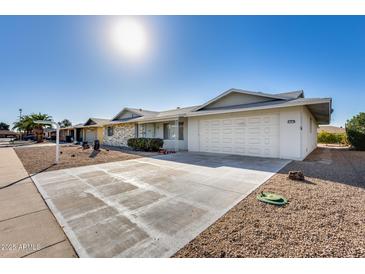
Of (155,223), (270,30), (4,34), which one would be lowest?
(155,223)

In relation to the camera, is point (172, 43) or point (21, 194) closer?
point (21, 194)

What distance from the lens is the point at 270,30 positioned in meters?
7.81

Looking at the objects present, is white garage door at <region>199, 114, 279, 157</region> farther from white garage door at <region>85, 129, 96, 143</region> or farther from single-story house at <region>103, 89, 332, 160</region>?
white garage door at <region>85, 129, 96, 143</region>

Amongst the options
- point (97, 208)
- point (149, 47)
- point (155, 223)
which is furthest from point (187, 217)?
point (149, 47)

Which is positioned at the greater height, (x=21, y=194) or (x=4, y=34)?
(x=4, y=34)

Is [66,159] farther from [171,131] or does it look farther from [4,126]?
[4,126]

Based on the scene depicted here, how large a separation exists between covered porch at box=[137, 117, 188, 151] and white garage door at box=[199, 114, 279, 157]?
2.26 meters

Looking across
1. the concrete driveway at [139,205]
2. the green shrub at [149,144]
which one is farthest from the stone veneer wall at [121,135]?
the concrete driveway at [139,205]

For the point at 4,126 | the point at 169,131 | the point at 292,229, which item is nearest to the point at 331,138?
the point at 169,131

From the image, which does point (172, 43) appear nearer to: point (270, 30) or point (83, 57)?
point (270, 30)

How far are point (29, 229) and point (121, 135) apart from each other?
58.0 ft

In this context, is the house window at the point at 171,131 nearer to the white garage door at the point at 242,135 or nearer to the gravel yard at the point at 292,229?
the white garage door at the point at 242,135

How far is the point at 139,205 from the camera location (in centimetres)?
351

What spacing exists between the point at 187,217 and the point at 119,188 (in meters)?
2.51
